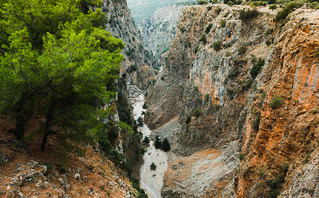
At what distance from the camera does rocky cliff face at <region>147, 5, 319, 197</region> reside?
13.4 metres

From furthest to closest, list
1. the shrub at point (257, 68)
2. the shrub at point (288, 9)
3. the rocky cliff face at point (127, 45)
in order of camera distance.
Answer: the rocky cliff face at point (127, 45) → the shrub at point (257, 68) → the shrub at point (288, 9)

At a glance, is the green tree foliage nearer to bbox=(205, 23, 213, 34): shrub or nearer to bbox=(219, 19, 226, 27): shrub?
bbox=(219, 19, 226, 27): shrub

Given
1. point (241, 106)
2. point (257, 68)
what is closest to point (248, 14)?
point (257, 68)

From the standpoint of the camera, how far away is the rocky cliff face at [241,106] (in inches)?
529

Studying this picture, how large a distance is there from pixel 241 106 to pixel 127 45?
78022 mm

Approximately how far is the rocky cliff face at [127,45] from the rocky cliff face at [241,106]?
25311mm

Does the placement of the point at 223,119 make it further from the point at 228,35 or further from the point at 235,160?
the point at 228,35

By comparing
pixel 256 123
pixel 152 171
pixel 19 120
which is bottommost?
pixel 152 171

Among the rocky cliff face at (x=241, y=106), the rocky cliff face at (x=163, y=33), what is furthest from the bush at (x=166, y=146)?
the rocky cliff face at (x=163, y=33)

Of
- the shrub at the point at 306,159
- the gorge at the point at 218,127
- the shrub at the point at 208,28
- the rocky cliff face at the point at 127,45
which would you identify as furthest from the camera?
the rocky cliff face at the point at 127,45

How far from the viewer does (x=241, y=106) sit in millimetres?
31859

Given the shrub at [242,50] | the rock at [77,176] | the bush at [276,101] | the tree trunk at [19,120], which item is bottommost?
the rock at [77,176]

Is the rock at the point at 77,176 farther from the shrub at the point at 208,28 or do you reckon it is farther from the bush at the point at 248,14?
the shrub at the point at 208,28

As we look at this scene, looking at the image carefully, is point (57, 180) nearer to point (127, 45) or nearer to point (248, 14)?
point (248, 14)
